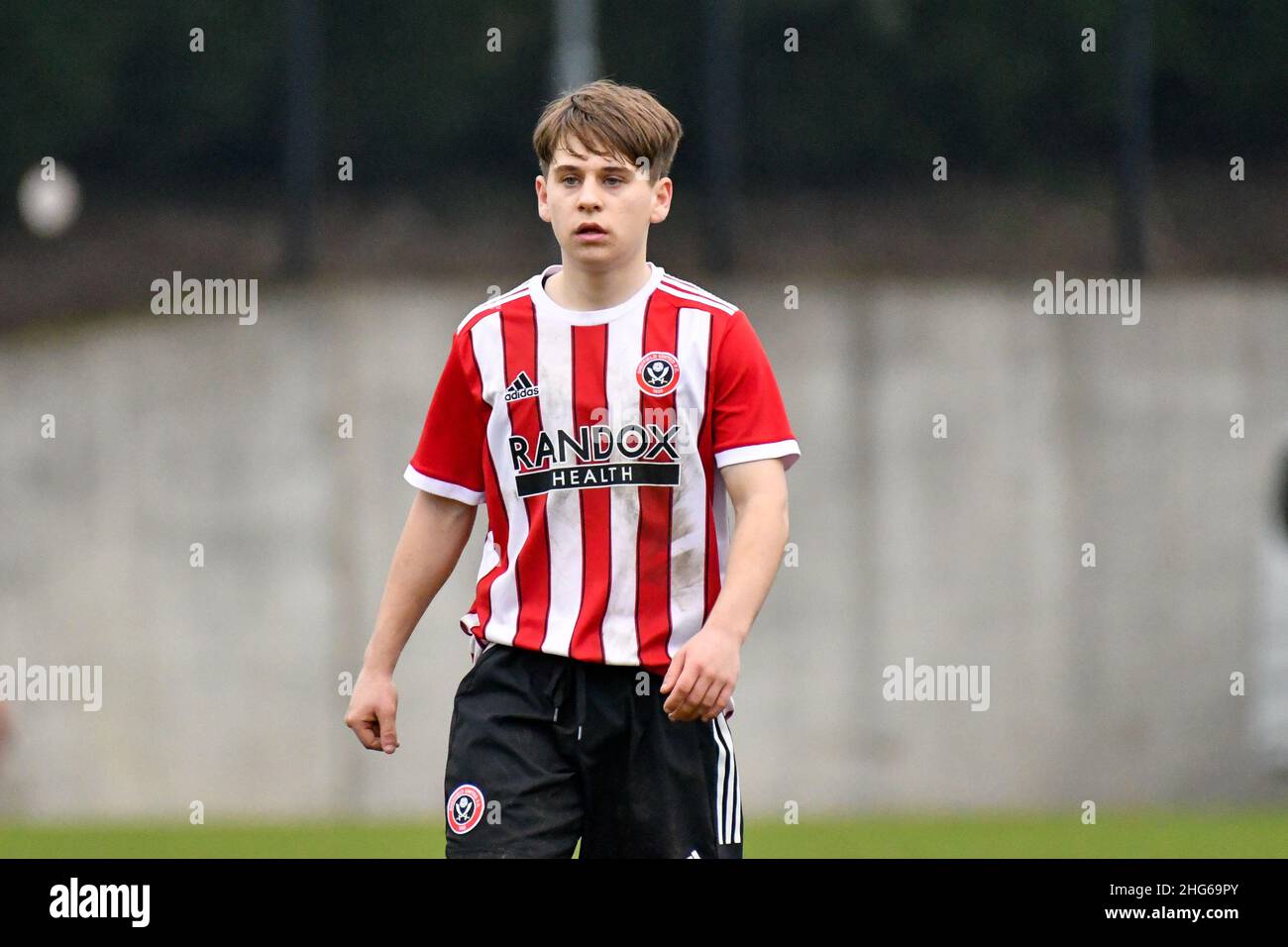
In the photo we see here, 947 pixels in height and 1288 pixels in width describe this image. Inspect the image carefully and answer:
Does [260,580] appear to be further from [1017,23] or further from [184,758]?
[1017,23]

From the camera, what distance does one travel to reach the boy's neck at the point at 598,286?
4.29m

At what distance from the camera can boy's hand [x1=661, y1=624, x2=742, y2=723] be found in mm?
3920

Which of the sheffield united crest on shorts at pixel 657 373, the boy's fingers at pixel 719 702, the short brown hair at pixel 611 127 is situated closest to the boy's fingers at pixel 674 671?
the boy's fingers at pixel 719 702

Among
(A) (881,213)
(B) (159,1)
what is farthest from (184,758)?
(A) (881,213)

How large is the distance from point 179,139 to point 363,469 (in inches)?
→ 98.9

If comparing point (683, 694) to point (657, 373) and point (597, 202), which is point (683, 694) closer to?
point (657, 373)

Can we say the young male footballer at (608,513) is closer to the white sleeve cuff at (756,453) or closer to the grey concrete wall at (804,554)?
the white sleeve cuff at (756,453)

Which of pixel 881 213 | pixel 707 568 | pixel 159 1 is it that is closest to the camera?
pixel 707 568

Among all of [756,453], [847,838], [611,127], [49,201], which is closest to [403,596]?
[756,453]

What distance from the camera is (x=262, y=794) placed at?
1252 cm

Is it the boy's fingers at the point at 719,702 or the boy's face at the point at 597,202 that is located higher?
the boy's face at the point at 597,202

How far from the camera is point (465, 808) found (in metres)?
4.19

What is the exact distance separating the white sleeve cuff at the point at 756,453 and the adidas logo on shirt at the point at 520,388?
0.45 m

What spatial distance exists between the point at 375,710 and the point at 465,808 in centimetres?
34
